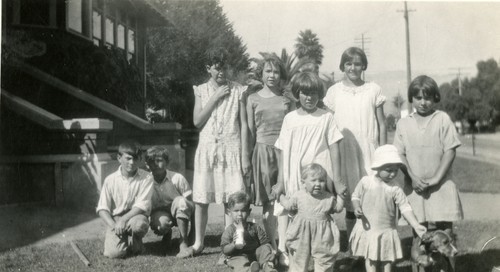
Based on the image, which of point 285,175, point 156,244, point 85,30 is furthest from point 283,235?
point 85,30

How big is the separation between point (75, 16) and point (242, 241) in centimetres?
741

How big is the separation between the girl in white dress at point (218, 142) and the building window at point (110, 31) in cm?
779

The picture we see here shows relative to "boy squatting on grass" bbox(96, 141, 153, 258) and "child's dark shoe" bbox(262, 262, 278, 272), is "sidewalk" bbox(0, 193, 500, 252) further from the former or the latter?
"child's dark shoe" bbox(262, 262, 278, 272)

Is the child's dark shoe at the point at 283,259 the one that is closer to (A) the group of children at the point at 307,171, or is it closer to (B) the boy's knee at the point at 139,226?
(A) the group of children at the point at 307,171

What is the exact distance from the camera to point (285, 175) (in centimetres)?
359

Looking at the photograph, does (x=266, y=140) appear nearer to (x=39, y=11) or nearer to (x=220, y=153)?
(x=220, y=153)

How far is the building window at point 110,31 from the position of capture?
37.1ft

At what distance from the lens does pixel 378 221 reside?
328 cm

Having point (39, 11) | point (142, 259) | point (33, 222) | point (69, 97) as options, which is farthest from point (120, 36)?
point (142, 259)

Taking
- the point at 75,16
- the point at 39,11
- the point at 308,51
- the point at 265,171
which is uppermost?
the point at 75,16

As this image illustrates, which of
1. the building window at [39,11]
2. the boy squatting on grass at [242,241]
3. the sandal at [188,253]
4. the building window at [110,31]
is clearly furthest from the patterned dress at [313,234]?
the building window at [110,31]

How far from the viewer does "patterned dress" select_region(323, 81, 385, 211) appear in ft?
12.5

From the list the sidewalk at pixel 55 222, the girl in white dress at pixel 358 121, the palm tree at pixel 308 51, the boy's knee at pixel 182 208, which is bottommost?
the sidewalk at pixel 55 222

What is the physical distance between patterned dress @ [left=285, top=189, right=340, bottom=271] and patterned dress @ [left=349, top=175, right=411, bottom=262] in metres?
0.17
